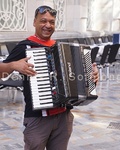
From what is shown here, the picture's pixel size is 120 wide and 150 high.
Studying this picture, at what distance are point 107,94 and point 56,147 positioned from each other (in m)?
4.43

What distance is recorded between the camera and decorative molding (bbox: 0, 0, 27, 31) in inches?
384

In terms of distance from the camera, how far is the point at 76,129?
14.4ft

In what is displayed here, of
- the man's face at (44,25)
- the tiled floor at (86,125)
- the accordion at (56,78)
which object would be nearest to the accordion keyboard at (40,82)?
the accordion at (56,78)

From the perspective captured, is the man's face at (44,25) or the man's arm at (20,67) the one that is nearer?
the man's arm at (20,67)

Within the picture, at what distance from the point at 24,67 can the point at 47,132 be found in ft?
1.69

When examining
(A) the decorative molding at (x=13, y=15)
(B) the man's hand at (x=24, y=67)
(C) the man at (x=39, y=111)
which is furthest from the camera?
(A) the decorative molding at (x=13, y=15)

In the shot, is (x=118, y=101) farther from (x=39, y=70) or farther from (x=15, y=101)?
(x=39, y=70)

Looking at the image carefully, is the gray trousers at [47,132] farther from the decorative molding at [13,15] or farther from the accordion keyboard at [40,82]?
the decorative molding at [13,15]

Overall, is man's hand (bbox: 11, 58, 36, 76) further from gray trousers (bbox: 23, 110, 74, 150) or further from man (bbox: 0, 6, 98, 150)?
gray trousers (bbox: 23, 110, 74, 150)

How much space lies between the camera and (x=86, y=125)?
4.57 meters

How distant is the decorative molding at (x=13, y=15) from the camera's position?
9.76m

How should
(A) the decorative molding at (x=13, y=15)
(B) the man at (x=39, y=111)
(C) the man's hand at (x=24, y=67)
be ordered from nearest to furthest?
(C) the man's hand at (x=24, y=67)
(B) the man at (x=39, y=111)
(A) the decorative molding at (x=13, y=15)

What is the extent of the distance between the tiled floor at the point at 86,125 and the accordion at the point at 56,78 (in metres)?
1.58

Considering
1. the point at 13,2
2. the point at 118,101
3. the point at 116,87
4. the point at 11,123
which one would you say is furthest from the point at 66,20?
the point at 11,123
